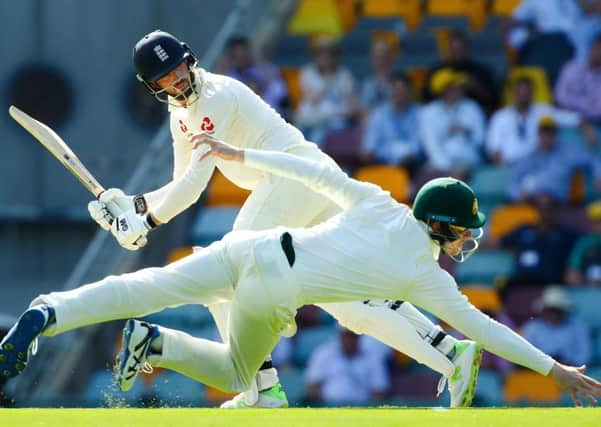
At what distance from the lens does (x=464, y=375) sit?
8.10m

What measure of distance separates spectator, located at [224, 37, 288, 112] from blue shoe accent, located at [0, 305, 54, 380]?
598 cm

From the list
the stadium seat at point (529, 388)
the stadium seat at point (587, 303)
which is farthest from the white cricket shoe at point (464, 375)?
the stadium seat at point (587, 303)

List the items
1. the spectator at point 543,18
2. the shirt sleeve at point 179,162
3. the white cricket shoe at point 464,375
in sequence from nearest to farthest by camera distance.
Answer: the white cricket shoe at point 464,375
the shirt sleeve at point 179,162
the spectator at point 543,18

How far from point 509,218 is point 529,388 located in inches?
58.2

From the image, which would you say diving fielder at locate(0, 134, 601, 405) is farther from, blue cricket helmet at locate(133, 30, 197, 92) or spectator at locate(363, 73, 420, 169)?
spectator at locate(363, 73, 420, 169)

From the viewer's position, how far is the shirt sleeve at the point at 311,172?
7254mm

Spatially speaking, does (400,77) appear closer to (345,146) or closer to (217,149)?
(345,146)

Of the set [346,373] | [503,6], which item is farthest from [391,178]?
[503,6]

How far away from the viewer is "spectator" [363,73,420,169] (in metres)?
12.6

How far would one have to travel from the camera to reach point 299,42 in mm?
14250

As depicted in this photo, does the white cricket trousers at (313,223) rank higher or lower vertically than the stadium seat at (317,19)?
higher

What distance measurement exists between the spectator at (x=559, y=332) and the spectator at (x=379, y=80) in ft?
8.04

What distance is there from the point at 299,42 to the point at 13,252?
10.4ft

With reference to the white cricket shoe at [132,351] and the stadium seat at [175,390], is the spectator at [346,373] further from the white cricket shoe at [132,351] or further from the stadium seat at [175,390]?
the white cricket shoe at [132,351]
